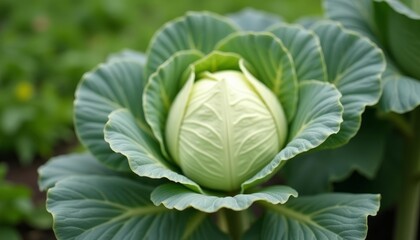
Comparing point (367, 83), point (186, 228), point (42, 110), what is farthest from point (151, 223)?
point (42, 110)

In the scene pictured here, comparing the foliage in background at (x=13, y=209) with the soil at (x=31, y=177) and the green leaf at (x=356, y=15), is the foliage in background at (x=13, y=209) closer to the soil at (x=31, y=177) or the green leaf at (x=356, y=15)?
the soil at (x=31, y=177)

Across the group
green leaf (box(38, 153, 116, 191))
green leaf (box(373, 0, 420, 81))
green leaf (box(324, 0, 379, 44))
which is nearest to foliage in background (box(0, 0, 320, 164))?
green leaf (box(38, 153, 116, 191))

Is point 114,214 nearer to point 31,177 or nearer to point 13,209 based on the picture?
point 13,209

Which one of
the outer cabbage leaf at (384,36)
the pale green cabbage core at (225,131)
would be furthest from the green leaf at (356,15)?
the pale green cabbage core at (225,131)

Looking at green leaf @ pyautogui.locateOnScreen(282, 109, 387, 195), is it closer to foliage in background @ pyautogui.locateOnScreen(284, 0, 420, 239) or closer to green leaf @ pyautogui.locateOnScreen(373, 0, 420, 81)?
foliage in background @ pyautogui.locateOnScreen(284, 0, 420, 239)

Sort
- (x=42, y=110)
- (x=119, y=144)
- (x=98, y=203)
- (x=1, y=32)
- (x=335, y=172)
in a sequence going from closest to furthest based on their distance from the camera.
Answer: (x=119, y=144)
(x=98, y=203)
(x=335, y=172)
(x=42, y=110)
(x=1, y=32)

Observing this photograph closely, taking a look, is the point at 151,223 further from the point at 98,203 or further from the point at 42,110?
the point at 42,110
